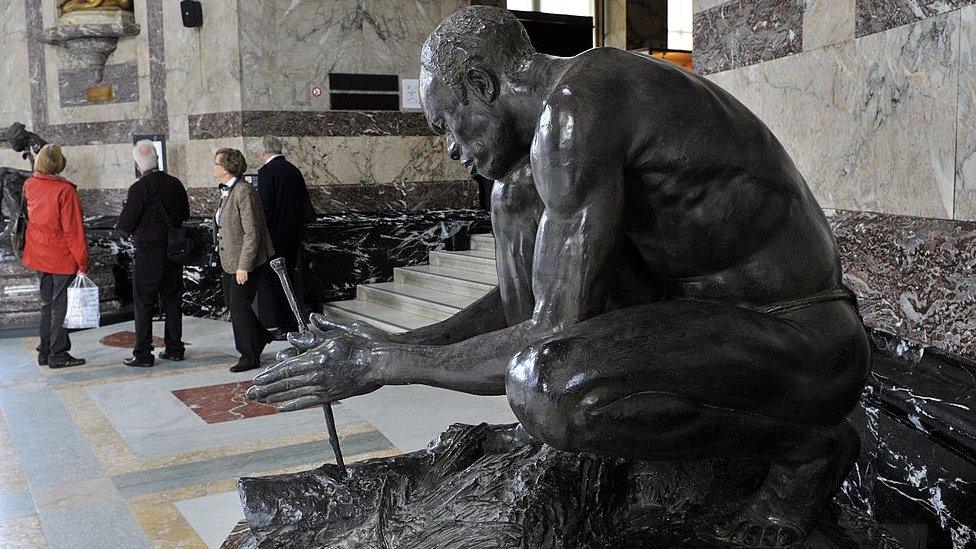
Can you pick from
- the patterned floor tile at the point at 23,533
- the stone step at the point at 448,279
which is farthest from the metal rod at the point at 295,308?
the stone step at the point at 448,279

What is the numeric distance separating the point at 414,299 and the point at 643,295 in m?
6.34

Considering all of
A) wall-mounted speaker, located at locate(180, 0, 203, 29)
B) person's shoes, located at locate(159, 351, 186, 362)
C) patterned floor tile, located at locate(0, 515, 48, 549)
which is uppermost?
wall-mounted speaker, located at locate(180, 0, 203, 29)

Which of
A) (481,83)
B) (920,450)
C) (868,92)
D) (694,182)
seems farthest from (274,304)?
(694,182)

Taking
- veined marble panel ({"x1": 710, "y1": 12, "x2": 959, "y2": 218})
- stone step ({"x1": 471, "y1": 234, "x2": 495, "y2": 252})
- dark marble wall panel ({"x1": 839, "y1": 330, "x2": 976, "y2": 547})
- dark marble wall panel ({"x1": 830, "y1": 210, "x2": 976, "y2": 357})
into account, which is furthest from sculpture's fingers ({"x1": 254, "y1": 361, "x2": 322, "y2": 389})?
stone step ({"x1": 471, "y1": 234, "x2": 495, "y2": 252})

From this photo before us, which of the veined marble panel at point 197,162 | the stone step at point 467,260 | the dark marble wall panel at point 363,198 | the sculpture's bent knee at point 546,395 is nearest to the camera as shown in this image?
the sculpture's bent knee at point 546,395

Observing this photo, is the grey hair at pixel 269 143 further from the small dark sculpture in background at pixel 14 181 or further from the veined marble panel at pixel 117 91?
the small dark sculpture in background at pixel 14 181

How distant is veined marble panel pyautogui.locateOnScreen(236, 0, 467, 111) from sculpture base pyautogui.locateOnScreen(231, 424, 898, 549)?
25.9 ft

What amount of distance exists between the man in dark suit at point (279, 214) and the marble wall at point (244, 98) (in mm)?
1744

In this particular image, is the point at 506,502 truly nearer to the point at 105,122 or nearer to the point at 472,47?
the point at 472,47

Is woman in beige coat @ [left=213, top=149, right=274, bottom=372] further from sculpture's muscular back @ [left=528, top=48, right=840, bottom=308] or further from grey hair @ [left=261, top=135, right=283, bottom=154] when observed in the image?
sculpture's muscular back @ [left=528, top=48, right=840, bottom=308]

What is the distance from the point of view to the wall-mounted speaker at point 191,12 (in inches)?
382

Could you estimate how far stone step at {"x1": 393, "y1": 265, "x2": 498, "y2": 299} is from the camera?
8.38 metres

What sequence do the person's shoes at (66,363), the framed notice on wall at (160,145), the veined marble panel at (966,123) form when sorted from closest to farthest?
the veined marble panel at (966,123)
the person's shoes at (66,363)
the framed notice on wall at (160,145)

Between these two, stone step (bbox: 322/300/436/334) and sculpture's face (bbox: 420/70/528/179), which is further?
stone step (bbox: 322/300/436/334)
